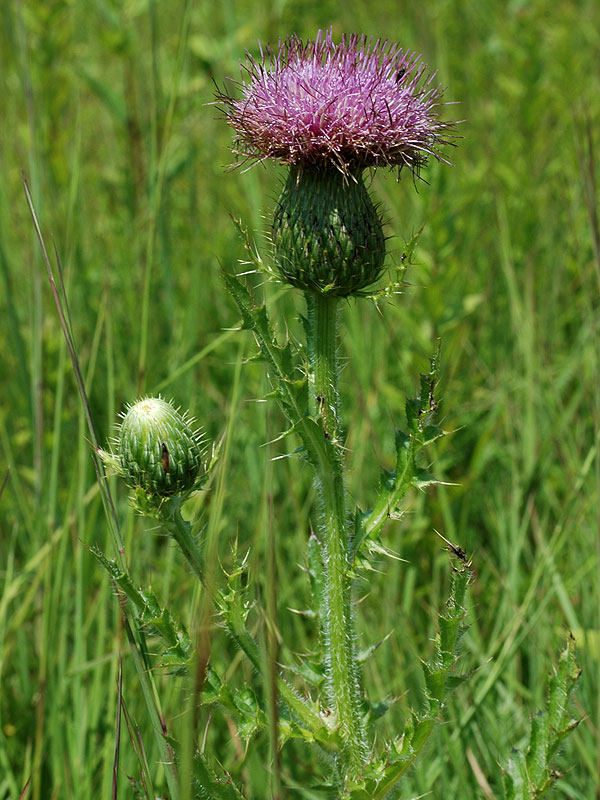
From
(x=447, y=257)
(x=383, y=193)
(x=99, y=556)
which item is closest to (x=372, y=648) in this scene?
(x=99, y=556)

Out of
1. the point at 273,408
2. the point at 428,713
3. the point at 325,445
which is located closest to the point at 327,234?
the point at 325,445

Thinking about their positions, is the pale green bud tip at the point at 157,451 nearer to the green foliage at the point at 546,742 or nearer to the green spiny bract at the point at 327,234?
the green spiny bract at the point at 327,234

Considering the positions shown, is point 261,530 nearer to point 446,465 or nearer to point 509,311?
point 446,465

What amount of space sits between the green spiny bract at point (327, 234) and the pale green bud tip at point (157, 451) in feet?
1.53

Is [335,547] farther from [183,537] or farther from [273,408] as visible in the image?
[273,408]

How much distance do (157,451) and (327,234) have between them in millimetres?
674

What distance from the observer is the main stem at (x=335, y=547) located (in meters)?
2.00

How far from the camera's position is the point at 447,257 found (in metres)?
3.81

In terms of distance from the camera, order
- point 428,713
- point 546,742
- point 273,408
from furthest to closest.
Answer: point 273,408, point 546,742, point 428,713

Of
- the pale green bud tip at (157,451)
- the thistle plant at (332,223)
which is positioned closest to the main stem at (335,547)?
the thistle plant at (332,223)

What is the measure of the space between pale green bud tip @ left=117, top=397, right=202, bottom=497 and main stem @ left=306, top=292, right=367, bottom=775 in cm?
32

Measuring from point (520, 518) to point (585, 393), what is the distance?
0.62 m

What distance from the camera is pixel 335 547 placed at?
6.59 ft

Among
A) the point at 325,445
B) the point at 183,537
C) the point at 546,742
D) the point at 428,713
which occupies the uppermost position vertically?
the point at 325,445
